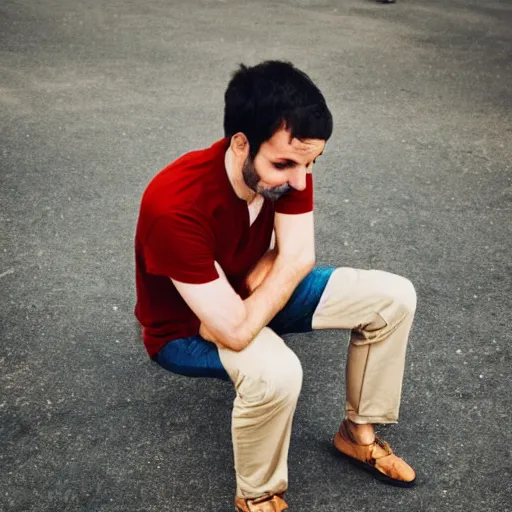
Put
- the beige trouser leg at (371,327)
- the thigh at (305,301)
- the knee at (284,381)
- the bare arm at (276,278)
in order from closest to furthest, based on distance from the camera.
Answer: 1. the knee at (284,381)
2. the bare arm at (276,278)
3. the beige trouser leg at (371,327)
4. the thigh at (305,301)

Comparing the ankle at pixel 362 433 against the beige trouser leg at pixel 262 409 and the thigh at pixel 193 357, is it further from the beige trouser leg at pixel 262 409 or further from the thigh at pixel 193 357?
the thigh at pixel 193 357

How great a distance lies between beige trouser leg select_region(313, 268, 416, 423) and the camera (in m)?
2.56

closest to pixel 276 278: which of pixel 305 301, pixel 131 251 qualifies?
pixel 305 301

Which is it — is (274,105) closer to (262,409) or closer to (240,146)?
(240,146)

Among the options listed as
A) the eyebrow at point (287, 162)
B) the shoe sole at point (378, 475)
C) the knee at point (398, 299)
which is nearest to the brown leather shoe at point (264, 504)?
the shoe sole at point (378, 475)

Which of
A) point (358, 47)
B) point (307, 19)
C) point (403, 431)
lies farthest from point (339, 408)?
point (307, 19)

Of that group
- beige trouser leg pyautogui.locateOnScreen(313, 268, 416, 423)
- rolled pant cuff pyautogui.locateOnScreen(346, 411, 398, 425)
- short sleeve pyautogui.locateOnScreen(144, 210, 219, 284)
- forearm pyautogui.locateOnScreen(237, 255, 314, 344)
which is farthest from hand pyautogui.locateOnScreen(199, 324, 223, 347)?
rolled pant cuff pyautogui.locateOnScreen(346, 411, 398, 425)

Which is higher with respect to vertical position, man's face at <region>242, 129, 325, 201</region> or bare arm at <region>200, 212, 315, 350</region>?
man's face at <region>242, 129, 325, 201</region>

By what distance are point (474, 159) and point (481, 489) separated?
10.9 feet

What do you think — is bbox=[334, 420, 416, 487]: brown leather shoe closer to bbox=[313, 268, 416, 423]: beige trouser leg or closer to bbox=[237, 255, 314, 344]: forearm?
bbox=[313, 268, 416, 423]: beige trouser leg

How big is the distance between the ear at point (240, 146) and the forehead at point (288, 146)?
0.07m

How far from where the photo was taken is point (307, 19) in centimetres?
921

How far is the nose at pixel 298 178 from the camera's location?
238cm

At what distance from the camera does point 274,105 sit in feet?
7.37
